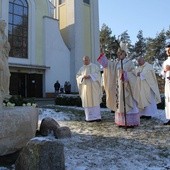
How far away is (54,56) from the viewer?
118ft

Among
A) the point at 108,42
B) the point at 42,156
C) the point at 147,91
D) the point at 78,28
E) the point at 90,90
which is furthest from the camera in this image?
the point at 108,42

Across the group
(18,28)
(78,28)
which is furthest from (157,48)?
(18,28)

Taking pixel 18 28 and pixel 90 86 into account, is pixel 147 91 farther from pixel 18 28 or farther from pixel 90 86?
pixel 18 28

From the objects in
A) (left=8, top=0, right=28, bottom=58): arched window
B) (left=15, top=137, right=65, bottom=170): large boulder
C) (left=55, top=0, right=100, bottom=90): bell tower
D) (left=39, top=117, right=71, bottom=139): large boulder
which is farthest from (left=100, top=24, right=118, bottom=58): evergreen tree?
(left=15, top=137, right=65, bottom=170): large boulder

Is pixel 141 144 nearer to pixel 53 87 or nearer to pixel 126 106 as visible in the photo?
pixel 126 106

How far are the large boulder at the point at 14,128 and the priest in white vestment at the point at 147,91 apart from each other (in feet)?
18.1

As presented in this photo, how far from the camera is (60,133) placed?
7.60 metres

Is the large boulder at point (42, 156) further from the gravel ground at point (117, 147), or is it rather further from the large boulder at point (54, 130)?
the large boulder at point (54, 130)

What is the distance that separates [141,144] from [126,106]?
2008 mm

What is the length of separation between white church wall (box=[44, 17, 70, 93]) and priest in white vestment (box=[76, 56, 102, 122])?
2363 centimetres

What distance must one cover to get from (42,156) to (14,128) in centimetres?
125

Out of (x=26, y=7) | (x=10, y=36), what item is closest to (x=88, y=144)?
(x=10, y=36)

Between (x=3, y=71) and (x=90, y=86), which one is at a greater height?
(x=3, y=71)

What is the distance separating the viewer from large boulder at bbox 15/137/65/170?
4930 millimetres
